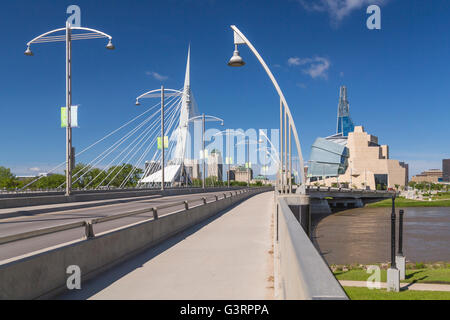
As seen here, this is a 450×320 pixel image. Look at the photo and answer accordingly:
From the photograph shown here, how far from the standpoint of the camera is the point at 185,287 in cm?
765

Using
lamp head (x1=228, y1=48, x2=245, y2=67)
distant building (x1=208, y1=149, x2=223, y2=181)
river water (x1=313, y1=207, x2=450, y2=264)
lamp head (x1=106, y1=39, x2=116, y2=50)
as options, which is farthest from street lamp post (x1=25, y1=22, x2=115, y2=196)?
distant building (x1=208, y1=149, x2=223, y2=181)

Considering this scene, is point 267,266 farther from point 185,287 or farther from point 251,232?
point 251,232

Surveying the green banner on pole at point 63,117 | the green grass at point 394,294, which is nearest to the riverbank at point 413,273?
the green grass at point 394,294

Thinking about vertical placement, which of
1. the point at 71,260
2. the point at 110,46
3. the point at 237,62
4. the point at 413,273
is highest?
the point at 110,46

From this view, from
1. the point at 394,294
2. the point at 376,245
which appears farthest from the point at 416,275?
the point at 376,245

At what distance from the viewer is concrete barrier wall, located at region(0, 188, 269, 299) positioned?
592cm

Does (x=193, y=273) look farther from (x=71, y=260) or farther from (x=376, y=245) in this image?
(x=376, y=245)

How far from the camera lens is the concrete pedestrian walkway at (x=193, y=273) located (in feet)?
23.8

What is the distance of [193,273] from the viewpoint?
8.85m

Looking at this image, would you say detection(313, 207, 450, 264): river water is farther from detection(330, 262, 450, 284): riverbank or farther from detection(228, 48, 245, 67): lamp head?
detection(228, 48, 245, 67): lamp head

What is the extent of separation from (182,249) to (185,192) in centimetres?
3924

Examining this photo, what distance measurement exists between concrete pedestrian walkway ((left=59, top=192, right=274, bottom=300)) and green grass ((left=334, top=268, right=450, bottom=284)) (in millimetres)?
12739

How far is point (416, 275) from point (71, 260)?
2462 centimetres
